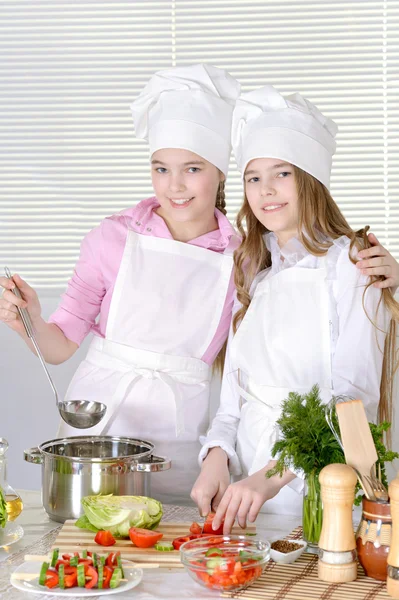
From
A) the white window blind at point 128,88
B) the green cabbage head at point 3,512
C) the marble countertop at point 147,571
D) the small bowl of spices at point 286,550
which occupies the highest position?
the white window blind at point 128,88

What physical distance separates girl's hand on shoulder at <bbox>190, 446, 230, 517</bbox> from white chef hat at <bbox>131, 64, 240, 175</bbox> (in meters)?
0.74

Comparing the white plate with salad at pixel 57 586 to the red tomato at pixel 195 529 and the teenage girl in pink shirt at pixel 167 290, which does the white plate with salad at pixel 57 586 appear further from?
the teenage girl in pink shirt at pixel 167 290

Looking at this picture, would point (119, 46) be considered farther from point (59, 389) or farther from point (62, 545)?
point (62, 545)

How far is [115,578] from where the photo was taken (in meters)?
1.22

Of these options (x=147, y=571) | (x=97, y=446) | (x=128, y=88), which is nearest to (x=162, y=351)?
(x=97, y=446)

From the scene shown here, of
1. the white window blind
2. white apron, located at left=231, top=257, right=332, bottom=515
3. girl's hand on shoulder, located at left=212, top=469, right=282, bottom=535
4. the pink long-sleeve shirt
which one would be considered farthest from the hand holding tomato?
the white window blind

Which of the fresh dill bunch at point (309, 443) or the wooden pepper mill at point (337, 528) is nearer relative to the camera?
the wooden pepper mill at point (337, 528)

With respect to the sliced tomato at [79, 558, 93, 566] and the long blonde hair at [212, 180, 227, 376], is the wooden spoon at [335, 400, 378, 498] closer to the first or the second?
the sliced tomato at [79, 558, 93, 566]

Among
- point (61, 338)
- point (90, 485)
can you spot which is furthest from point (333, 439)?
point (61, 338)

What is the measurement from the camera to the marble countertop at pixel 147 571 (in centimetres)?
123

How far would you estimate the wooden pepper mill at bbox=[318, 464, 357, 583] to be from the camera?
1229mm

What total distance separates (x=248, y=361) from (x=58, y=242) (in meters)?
1.81

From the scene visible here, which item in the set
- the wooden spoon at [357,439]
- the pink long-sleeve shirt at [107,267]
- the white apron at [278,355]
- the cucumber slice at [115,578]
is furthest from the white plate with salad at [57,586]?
→ the pink long-sleeve shirt at [107,267]

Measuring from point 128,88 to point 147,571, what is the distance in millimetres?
2505
